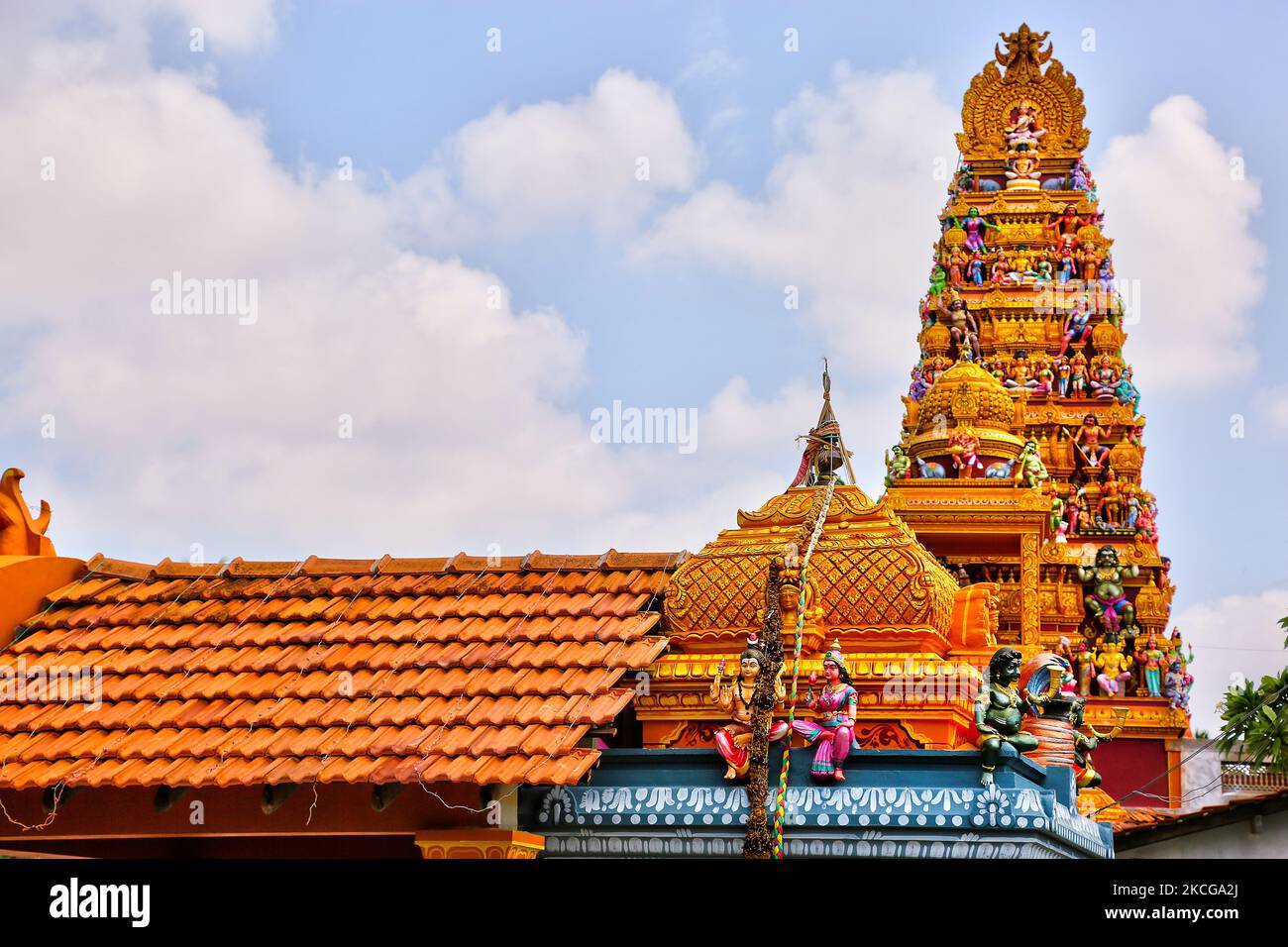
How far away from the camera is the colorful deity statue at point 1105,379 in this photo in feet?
132

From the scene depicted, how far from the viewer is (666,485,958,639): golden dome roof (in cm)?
1642

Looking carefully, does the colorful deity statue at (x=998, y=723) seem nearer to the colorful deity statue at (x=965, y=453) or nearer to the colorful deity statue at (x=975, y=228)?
the colorful deity statue at (x=965, y=453)

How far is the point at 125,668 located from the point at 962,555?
16.1 metres

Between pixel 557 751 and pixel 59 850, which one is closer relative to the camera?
pixel 557 751

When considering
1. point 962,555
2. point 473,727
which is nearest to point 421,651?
point 473,727

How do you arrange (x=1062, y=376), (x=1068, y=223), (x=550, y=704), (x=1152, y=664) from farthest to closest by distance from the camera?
(x=1068, y=223), (x=1062, y=376), (x=1152, y=664), (x=550, y=704)

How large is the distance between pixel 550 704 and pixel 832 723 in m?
2.46

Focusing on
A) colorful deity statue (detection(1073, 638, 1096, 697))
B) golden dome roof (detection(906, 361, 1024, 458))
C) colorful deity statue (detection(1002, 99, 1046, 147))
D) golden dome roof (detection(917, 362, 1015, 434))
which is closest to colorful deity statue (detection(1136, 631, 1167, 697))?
colorful deity statue (detection(1073, 638, 1096, 697))

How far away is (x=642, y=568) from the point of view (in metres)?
17.8

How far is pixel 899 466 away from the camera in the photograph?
32.8 m

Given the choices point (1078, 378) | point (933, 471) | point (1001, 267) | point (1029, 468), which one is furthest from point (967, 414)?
point (1001, 267)

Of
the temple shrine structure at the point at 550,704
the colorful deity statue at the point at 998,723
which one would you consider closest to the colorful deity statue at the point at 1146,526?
the temple shrine structure at the point at 550,704

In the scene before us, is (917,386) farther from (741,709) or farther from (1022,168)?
(741,709)
